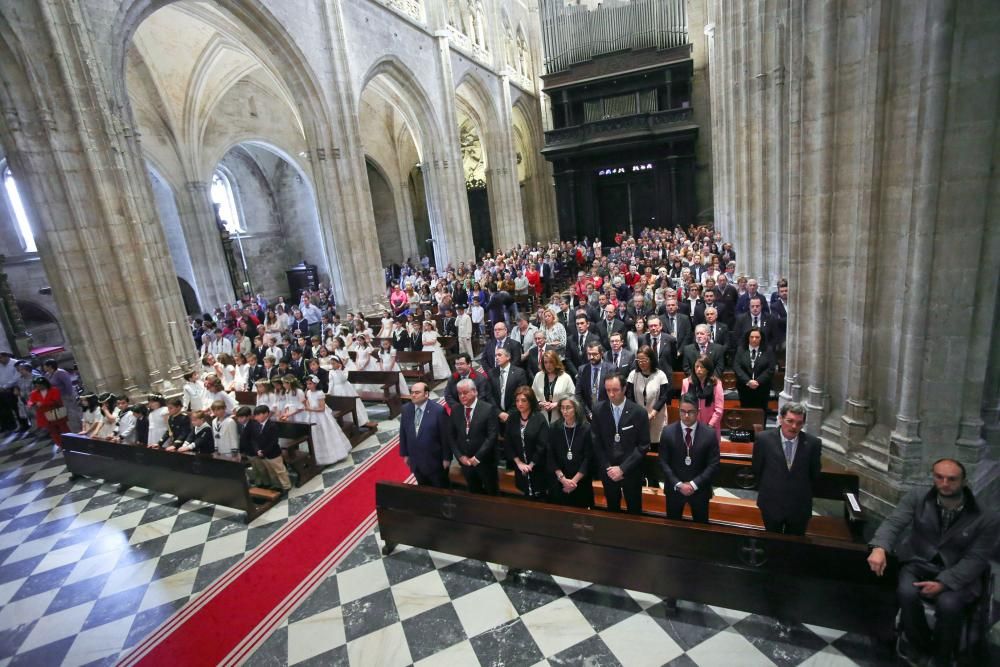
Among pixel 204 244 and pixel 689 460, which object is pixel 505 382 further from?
pixel 204 244

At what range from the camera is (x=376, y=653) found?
12.9 ft

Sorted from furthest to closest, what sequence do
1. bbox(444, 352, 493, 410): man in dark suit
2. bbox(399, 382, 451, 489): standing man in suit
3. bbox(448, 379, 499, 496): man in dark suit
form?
bbox(444, 352, 493, 410): man in dark suit, bbox(399, 382, 451, 489): standing man in suit, bbox(448, 379, 499, 496): man in dark suit

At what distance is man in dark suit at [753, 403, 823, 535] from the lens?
3.67 meters

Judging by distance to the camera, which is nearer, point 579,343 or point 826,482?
point 826,482

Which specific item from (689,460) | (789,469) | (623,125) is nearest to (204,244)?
(623,125)

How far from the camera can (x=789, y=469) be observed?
373 centimetres

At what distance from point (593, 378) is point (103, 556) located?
596cm

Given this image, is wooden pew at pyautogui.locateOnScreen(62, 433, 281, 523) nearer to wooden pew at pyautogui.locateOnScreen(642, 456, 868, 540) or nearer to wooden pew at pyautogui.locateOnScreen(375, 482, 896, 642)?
wooden pew at pyautogui.locateOnScreen(375, 482, 896, 642)

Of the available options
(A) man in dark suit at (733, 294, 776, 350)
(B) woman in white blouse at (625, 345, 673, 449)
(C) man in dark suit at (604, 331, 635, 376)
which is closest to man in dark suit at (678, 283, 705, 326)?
(A) man in dark suit at (733, 294, 776, 350)

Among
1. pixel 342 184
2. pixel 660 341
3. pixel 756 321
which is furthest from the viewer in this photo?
pixel 342 184

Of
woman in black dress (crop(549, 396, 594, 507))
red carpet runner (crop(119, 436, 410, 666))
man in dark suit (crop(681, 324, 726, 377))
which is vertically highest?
man in dark suit (crop(681, 324, 726, 377))

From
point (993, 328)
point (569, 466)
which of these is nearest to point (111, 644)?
point (569, 466)

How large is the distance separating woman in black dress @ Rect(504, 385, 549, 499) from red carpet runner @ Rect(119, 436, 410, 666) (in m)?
2.15

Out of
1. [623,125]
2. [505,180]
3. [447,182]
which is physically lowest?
[447,182]
